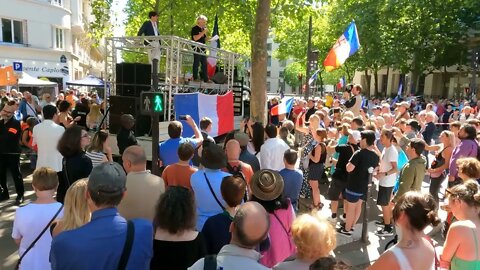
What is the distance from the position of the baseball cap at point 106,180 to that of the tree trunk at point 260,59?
7.66 metres

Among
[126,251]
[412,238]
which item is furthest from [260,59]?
[126,251]

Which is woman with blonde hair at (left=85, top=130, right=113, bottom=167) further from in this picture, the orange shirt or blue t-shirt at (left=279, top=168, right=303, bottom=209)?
blue t-shirt at (left=279, top=168, right=303, bottom=209)

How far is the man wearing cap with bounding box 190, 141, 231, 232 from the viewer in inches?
144

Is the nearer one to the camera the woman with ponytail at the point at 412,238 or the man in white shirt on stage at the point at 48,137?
the woman with ponytail at the point at 412,238

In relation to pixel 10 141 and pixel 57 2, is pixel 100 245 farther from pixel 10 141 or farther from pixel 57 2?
pixel 57 2

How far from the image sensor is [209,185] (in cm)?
367

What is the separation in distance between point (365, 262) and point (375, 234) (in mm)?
1152

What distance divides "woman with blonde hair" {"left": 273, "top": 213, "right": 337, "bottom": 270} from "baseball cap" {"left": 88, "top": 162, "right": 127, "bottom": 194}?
1.09 metres

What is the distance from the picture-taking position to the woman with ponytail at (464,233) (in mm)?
3049

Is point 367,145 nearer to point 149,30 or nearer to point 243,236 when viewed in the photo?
point 243,236

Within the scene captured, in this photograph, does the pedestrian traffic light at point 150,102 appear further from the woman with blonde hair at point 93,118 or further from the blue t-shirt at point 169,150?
the woman with blonde hair at point 93,118

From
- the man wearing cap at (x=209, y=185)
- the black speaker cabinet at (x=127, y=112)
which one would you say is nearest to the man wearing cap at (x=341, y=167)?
the man wearing cap at (x=209, y=185)

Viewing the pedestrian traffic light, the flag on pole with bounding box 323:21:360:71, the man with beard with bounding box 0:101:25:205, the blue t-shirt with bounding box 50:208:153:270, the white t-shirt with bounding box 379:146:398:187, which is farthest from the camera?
the flag on pole with bounding box 323:21:360:71

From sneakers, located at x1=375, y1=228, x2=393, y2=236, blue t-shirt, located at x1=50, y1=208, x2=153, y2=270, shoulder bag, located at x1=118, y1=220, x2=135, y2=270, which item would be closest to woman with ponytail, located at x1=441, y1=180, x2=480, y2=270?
blue t-shirt, located at x1=50, y1=208, x2=153, y2=270
